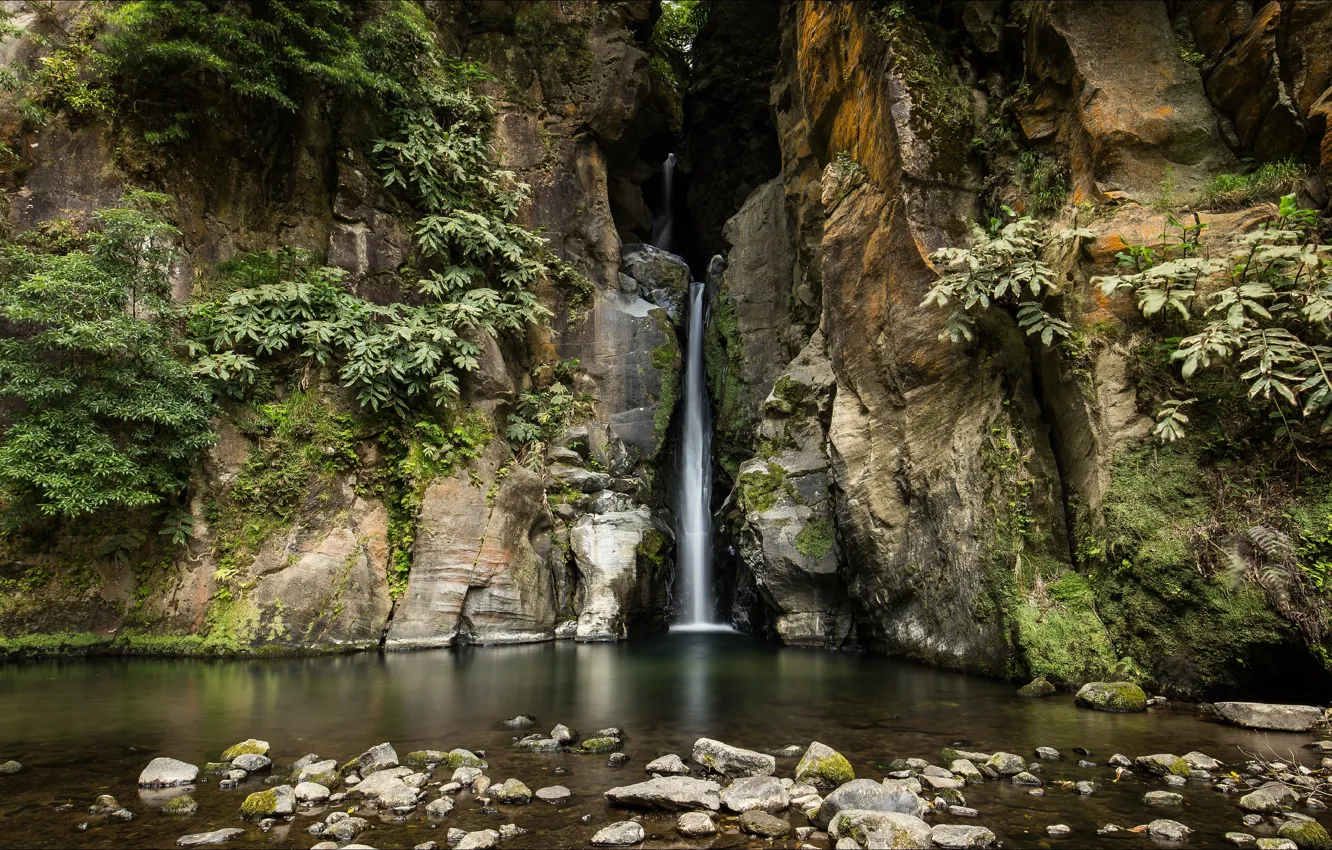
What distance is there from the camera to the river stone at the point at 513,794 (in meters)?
4.95

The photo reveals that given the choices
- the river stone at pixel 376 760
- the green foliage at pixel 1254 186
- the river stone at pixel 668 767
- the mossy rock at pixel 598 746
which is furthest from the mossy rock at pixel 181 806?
the green foliage at pixel 1254 186

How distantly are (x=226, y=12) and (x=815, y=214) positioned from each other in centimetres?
1294

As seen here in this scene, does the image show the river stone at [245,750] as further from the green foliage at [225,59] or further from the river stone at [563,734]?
the green foliage at [225,59]

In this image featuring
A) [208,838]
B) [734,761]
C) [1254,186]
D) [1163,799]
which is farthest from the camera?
[1254,186]

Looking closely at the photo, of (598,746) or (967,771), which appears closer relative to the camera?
(967,771)

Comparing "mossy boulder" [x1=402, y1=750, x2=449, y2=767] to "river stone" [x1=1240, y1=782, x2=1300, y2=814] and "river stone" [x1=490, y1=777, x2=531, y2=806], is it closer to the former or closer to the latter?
"river stone" [x1=490, y1=777, x2=531, y2=806]

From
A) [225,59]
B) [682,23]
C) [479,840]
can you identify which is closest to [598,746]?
[479,840]

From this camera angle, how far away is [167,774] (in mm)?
5324

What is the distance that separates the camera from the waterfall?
712 inches

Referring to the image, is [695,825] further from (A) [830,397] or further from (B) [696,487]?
(B) [696,487]

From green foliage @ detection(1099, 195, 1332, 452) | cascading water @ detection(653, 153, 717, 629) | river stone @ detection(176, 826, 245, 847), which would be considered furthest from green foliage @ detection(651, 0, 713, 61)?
river stone @ detection(176, 826, 245, 847)

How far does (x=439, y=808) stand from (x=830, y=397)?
11047mm

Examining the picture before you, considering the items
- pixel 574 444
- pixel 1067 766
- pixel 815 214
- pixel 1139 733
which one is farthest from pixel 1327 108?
pixel 574 444

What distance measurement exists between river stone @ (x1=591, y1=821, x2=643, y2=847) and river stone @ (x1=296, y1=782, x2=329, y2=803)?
2.09m
